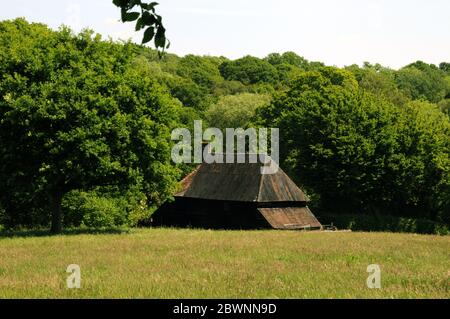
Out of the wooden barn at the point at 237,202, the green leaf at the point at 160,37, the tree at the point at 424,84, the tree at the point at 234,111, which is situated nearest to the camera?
the green leaf at the point at 160,37

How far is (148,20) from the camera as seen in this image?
7816mm

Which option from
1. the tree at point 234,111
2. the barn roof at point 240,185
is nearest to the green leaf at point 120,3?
the barn roof at point 240,185

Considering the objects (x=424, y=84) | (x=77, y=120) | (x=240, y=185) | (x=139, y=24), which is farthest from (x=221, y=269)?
(x=424, y=84)

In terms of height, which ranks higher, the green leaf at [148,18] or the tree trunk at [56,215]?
the green leaf at [148,18]

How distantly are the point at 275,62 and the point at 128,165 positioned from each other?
142 m

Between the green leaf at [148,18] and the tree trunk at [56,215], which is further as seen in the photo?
the tree trunk at [56,215]

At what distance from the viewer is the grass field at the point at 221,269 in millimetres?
14711

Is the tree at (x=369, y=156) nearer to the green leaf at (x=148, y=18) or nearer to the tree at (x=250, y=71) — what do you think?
the green leaf at (x=148, y=18)

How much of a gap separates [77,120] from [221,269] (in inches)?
709

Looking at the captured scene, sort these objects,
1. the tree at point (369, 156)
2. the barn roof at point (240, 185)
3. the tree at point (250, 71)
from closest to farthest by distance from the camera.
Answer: the barn roof at point (240, 185)
the tree at point (369, 156)
the tree at point (250, 71)

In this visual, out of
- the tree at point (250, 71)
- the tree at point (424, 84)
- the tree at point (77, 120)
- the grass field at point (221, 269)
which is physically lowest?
the grass field at point (221, 269)
